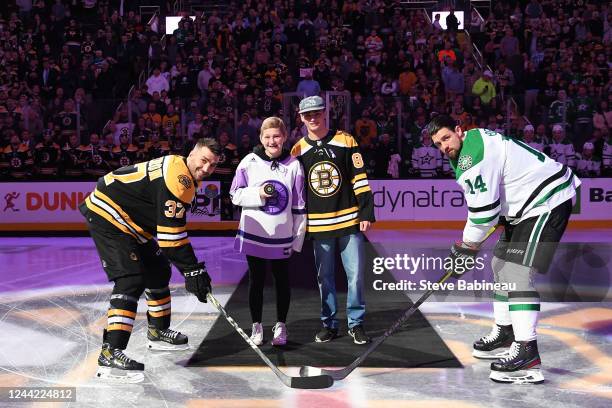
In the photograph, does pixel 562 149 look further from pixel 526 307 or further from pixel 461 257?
pixel 526 307

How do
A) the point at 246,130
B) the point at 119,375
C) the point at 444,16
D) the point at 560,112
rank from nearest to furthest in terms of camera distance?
the point at 119,375
the point at 560,112
the point at 246,130
the point at 444,16

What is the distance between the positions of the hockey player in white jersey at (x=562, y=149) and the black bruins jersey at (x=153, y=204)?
7.94 meters

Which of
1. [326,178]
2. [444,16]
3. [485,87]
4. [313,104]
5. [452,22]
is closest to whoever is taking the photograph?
[313,104]

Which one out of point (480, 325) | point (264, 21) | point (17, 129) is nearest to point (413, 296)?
point (480, 325)

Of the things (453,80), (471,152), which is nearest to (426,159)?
(453,80)

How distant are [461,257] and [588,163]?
743cm

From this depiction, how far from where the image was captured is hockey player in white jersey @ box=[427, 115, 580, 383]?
462 cm

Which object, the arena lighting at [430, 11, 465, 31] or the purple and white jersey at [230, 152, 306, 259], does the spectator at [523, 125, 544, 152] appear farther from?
the purple and white jersey at [230, 152, 306, 259]

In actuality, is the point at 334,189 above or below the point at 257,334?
above

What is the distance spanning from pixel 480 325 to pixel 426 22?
1096cm

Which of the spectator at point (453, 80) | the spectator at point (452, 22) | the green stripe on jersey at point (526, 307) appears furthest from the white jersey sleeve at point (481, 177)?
the spectator at point (452, 22)

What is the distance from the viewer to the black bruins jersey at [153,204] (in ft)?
15.3

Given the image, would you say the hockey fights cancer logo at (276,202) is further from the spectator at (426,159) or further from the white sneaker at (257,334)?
the spectator at (426,159)

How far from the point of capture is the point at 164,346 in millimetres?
5355
